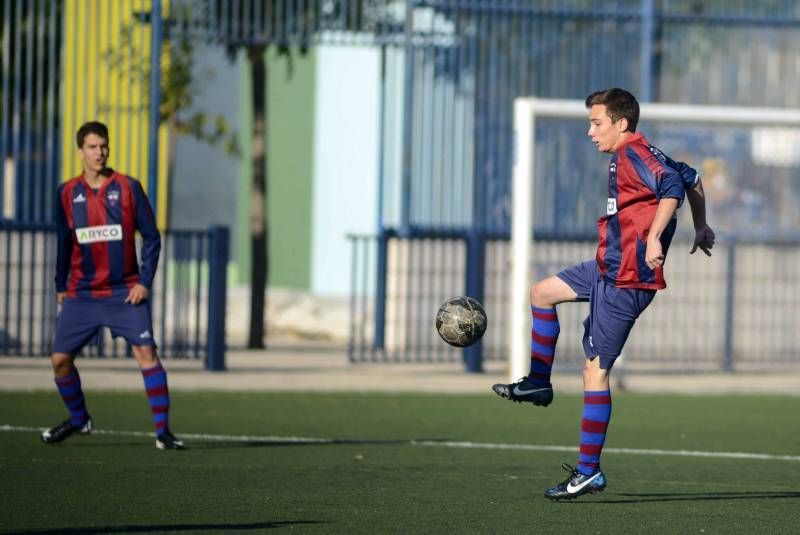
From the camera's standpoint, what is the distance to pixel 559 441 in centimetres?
1101

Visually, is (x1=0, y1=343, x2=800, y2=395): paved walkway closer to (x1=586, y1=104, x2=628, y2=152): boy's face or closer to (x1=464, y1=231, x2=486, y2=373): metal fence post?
(x1=464, y1=231, x2=486, y2=373): metal fence post

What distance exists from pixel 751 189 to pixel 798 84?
53.1 inches

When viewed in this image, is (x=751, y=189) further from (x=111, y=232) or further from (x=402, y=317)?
(x=111, y=232)

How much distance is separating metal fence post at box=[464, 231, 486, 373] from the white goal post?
71.2 inches

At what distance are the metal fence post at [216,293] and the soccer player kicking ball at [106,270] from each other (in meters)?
6.18

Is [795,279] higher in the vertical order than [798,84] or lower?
lower

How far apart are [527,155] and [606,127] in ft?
22.4

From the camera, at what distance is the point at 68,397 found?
10016 mm

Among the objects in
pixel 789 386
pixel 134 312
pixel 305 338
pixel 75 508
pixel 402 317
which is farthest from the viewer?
pixel 305 338

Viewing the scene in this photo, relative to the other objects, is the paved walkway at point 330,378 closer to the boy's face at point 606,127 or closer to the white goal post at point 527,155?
the white goal post at point 527,155

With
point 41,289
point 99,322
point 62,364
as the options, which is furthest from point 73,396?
point 41,289

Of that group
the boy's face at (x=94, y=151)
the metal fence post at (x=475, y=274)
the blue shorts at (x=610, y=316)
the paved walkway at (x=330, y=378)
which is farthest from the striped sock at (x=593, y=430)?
the metal fence post at (x=475, y=274)

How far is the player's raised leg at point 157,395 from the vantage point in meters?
9.80

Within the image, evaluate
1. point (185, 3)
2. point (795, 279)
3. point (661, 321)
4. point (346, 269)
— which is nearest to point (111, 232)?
point (185, 3)
